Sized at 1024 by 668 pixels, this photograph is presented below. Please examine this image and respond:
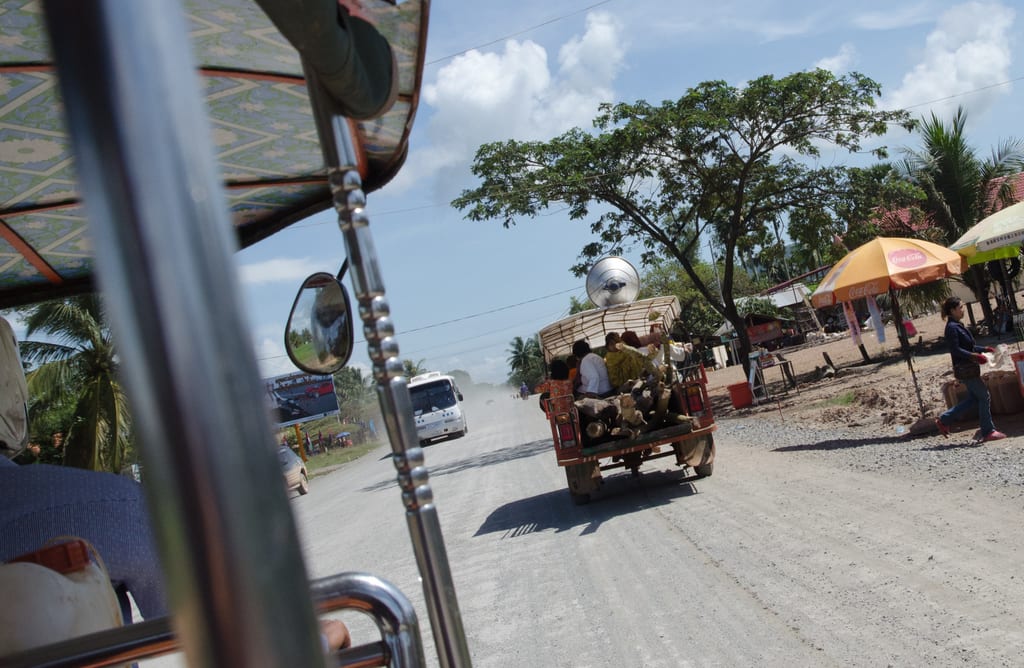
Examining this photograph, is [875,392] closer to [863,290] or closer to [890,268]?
[863,290]

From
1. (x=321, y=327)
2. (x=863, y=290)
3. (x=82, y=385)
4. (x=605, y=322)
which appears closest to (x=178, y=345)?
(x=321, y=327)

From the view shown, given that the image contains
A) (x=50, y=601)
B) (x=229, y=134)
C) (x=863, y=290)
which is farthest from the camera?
(x=863, y=290)

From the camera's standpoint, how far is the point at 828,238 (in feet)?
73.0

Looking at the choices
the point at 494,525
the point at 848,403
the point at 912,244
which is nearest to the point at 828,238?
the point at 848,403

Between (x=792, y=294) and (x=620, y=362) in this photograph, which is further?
(x=792, y=294)

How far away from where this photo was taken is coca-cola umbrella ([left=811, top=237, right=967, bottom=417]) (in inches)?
468

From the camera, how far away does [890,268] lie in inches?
467

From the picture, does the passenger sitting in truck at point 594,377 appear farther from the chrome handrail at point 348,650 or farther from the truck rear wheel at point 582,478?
the chrome handrail at point 348,650

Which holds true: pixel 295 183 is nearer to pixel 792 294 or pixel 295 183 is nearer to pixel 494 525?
pixel 494 525

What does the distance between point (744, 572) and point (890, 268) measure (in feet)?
22.4

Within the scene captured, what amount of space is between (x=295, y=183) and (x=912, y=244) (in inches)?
436

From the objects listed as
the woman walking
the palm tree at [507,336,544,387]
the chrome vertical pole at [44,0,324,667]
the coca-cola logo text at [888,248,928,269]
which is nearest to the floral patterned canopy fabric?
the chrome vertical pole at [44,0,324,667]

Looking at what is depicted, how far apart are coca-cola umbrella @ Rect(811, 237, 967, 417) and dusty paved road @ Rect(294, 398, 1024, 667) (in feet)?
A: 8.14

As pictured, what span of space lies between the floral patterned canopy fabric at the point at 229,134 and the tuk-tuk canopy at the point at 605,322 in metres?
10.1
